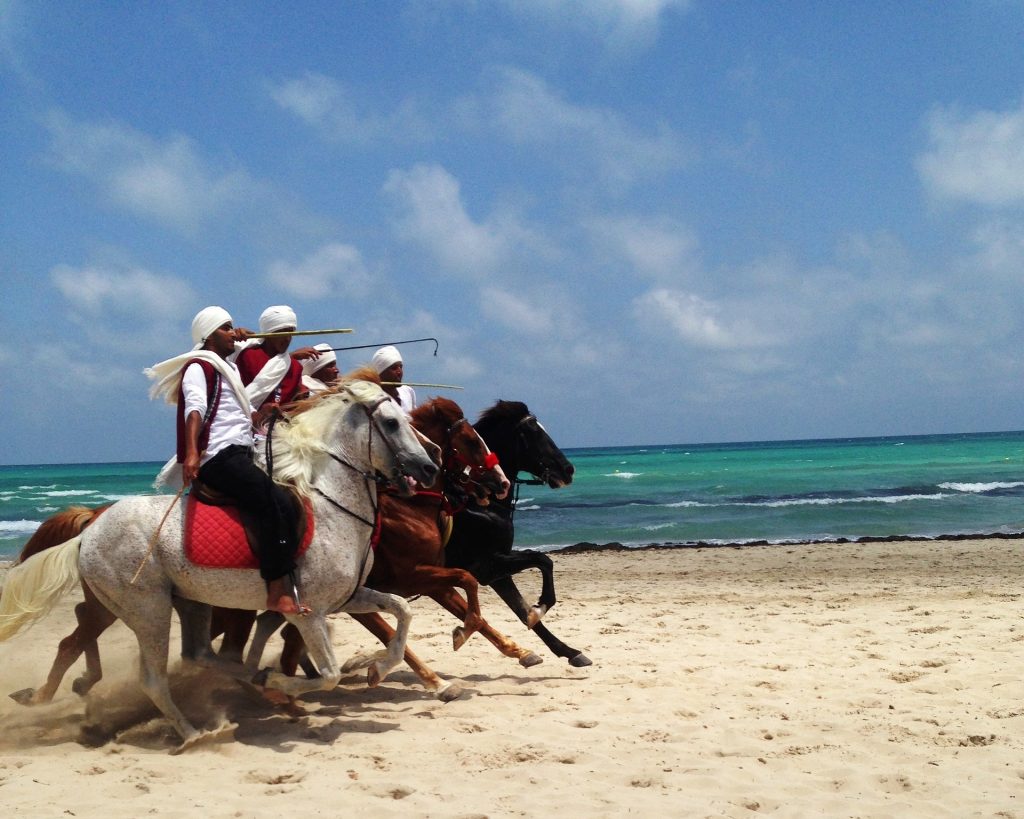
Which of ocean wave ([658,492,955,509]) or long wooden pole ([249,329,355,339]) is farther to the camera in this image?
ocean wave ([658,492,955,509])

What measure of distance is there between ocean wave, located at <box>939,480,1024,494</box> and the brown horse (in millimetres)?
30908

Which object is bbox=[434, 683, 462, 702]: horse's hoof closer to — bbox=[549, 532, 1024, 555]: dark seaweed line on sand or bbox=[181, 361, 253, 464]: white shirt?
Answer: bbox=[181, 361, 253, 464]: white shirt

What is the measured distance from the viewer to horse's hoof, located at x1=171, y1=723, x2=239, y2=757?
5.59 metres

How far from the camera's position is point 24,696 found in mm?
6395

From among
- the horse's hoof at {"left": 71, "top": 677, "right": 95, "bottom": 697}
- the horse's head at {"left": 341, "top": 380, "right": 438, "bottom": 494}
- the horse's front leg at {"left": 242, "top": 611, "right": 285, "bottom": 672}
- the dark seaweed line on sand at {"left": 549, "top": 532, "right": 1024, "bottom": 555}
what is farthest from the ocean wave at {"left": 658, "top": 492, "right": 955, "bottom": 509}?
the horse's hoof at {"left": 71, "top": 677, "right": 95, "bottom": 697}

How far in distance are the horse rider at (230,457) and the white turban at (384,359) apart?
102 inches

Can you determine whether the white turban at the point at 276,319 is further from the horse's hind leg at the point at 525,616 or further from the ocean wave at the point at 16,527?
the ocean wave at the point at 16,527

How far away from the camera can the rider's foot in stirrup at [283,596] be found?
5566 mm

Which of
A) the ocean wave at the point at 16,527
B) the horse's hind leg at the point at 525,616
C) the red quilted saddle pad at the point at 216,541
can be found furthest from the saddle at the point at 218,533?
the ocean wave at the point at 16,527

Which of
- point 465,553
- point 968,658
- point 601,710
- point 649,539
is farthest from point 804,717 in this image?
point 649,539

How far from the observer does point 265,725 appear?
6.32m

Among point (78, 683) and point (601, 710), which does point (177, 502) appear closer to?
point (78, 683)

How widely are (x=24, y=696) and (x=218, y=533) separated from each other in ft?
7.03

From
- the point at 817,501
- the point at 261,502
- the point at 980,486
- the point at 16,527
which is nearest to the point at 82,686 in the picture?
the point at 261,502
